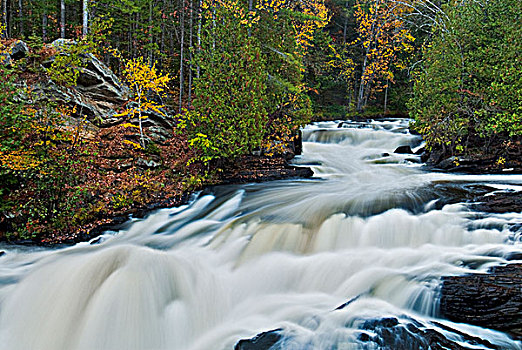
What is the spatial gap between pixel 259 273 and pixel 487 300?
331 centimetres

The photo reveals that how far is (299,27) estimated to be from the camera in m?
18.7

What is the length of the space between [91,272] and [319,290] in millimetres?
3621

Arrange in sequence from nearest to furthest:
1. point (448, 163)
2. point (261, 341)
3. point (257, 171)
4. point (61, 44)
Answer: point (261, 341) → point (61, 44) → point (257, 171) → point (448, 163)

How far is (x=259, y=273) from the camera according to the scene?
220 inches

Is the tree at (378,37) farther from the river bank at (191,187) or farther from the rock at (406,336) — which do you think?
the rock at (406,336)

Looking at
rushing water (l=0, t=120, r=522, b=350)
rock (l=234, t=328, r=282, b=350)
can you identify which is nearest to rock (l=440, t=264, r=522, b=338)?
rushing water (l=0, t=120, r=522, b=350)

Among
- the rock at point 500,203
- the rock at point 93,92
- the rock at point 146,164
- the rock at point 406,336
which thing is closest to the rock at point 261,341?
the rock at point 406,336

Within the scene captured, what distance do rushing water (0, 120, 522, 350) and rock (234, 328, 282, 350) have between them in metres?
0.13

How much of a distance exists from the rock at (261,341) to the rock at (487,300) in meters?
2.21

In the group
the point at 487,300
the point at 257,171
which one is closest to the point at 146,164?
the point at 257,171

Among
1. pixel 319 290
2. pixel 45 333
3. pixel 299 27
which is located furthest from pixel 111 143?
pixel 299 27

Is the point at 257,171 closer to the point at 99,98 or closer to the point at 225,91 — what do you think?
the point at 225,91

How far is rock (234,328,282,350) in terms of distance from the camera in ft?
12.4

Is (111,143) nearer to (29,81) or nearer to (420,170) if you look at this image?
(29,81)
